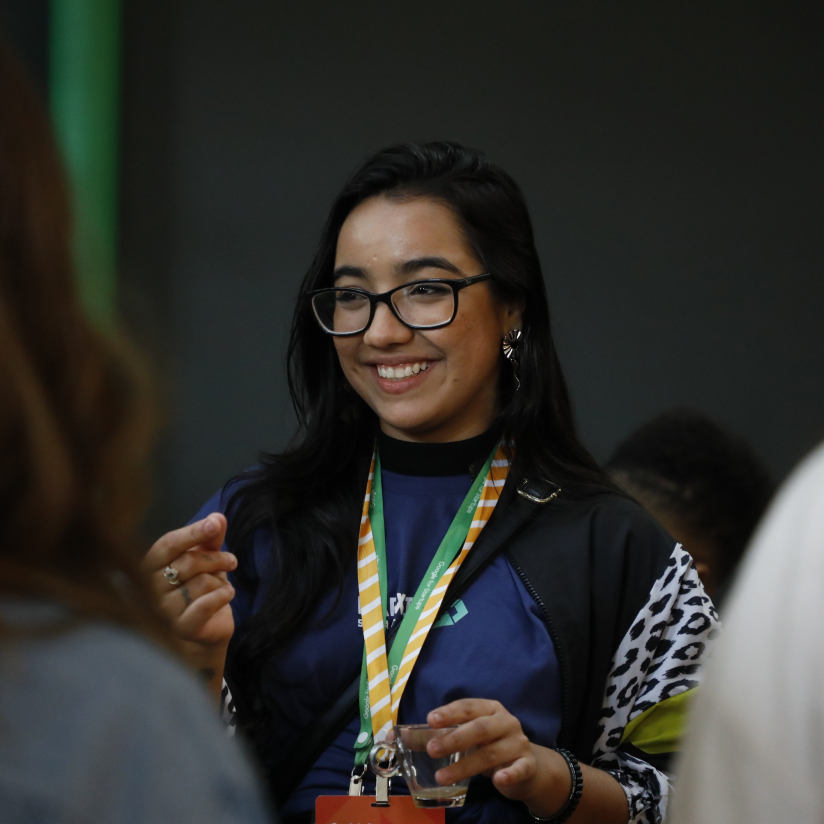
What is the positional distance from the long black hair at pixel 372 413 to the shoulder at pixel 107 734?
1382 millimetres

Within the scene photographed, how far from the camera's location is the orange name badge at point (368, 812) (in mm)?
1736

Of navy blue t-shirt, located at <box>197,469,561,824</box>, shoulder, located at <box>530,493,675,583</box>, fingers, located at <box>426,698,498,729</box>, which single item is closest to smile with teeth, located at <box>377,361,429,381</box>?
navy blue t-shirt, located at <box>197,469,561,824</box>

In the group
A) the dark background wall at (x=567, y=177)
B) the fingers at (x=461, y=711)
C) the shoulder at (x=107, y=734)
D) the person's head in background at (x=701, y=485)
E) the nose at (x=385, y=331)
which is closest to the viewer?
the shoulder at (x=107, y=734)

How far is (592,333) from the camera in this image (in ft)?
13.5

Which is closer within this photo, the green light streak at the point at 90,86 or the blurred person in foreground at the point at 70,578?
the blurred person in foreground at the point at 70,578

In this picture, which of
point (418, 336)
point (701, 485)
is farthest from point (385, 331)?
point (701, 485)

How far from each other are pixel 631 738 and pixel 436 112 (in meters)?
2.85

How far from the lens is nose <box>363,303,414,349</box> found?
2092mm

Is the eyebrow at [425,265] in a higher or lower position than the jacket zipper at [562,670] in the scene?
higher

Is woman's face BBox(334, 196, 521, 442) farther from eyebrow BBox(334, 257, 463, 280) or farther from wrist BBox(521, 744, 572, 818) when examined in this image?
wrist BBox(521, 744, 572, 818)

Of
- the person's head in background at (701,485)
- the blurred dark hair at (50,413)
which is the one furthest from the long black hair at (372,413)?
the blurred dark hair at (50,413)

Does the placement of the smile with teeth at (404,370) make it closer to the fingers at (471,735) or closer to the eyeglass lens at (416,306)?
the eyeglass lens at (416,306)

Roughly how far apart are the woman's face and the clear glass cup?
72cm

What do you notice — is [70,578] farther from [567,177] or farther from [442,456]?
[567,177]
